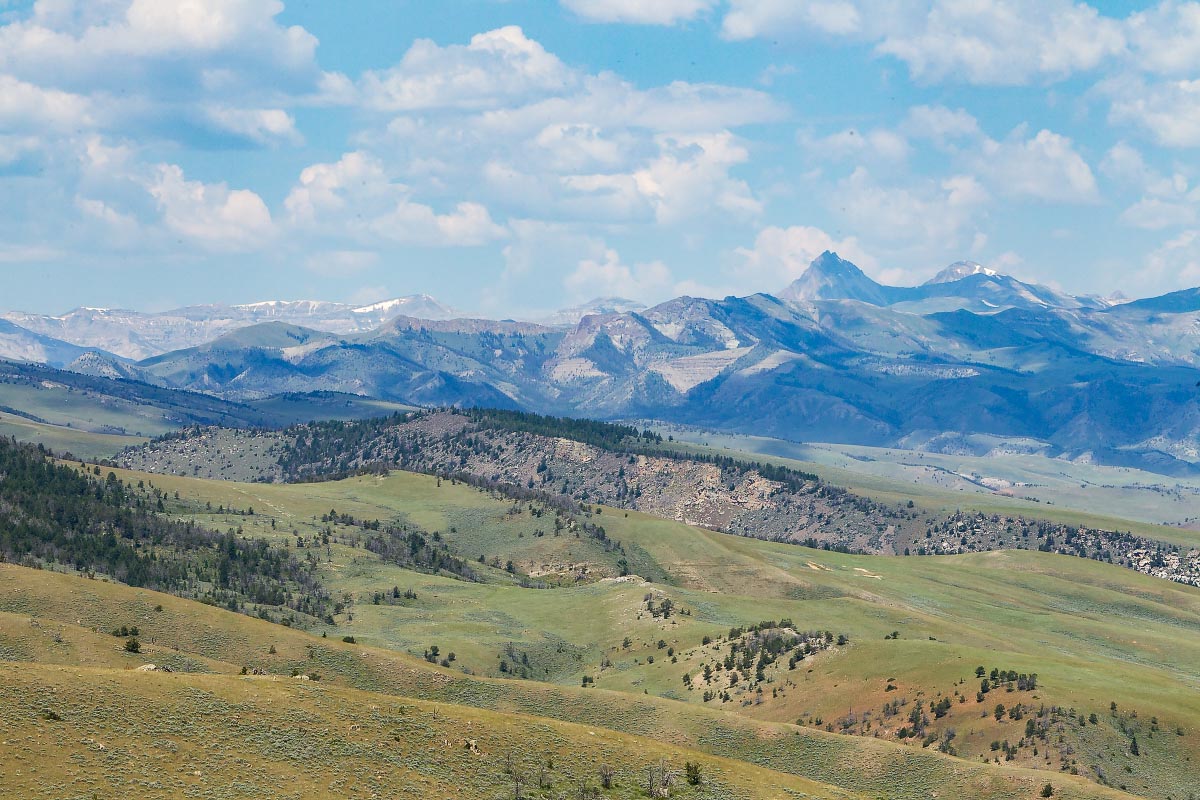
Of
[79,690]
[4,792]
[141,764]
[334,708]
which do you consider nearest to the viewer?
[4,792]

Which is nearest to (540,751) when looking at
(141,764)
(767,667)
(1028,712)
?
(141,764)

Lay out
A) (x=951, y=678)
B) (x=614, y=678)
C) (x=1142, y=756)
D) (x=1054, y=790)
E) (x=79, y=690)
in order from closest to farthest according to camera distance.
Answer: (x=79, y=690) → (x=1054, y=790) → (x=1142, y=756) → (x=951, y=678) → (x=614, y=678)

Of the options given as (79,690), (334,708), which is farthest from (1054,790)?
(79,690)

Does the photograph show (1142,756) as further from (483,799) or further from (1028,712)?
(483,799)

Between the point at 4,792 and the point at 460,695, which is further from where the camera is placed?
the point at 460,695

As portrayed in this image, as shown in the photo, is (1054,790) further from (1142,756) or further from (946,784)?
(1142,756)

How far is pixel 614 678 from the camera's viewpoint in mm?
164625

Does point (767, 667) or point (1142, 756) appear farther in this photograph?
point (767, 667)

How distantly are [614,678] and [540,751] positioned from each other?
80.5m

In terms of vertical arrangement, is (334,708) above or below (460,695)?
above

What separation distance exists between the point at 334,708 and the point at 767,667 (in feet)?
267

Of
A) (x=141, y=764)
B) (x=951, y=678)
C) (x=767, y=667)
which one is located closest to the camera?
(x=141, y=764)

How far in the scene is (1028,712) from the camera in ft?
403

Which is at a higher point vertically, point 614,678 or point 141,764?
point 141,764
